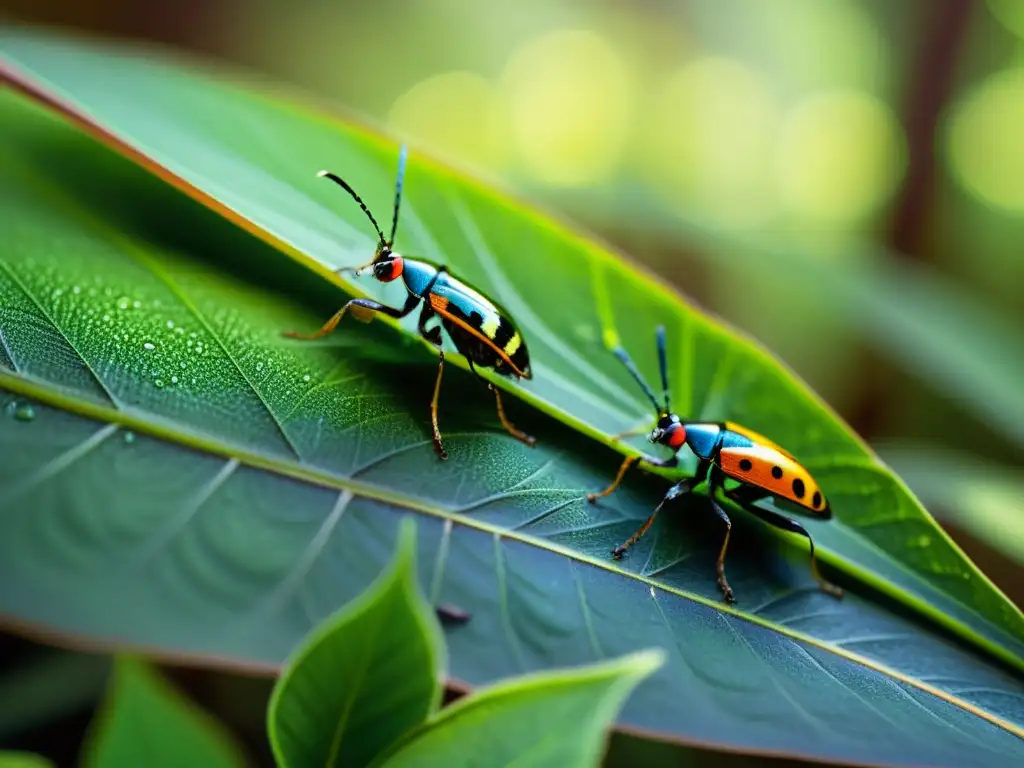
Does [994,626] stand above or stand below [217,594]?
above

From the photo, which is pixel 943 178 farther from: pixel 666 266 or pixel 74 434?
pixel 74 434

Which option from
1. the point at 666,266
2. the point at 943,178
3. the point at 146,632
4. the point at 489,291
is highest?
the point at 943,178

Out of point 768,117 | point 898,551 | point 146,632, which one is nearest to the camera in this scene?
point 146,632

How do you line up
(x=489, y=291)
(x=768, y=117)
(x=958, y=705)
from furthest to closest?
(x=768, y=117) < (x=489, y=291) < (x=958, y=705)

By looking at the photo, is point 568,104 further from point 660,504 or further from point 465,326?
point 660,504

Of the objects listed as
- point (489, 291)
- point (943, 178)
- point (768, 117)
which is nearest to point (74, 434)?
point (489, 291)

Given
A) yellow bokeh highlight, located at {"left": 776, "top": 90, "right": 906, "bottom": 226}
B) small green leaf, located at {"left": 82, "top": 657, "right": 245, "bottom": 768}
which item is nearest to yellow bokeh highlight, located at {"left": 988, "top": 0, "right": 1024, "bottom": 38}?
yellow bokeh highlight, located at {"left": 776, "top": 90, "right": 906, "bottom": 226}

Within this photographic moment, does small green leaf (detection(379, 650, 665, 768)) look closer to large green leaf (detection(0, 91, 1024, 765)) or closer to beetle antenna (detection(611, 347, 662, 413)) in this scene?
large green leaf (detection(0, 91, 1024, 765))

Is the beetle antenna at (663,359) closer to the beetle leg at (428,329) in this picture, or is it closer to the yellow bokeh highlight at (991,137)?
the beetle leg at (428,329)

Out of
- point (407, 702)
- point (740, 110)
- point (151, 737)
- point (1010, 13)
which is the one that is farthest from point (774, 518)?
point (740, 110)
